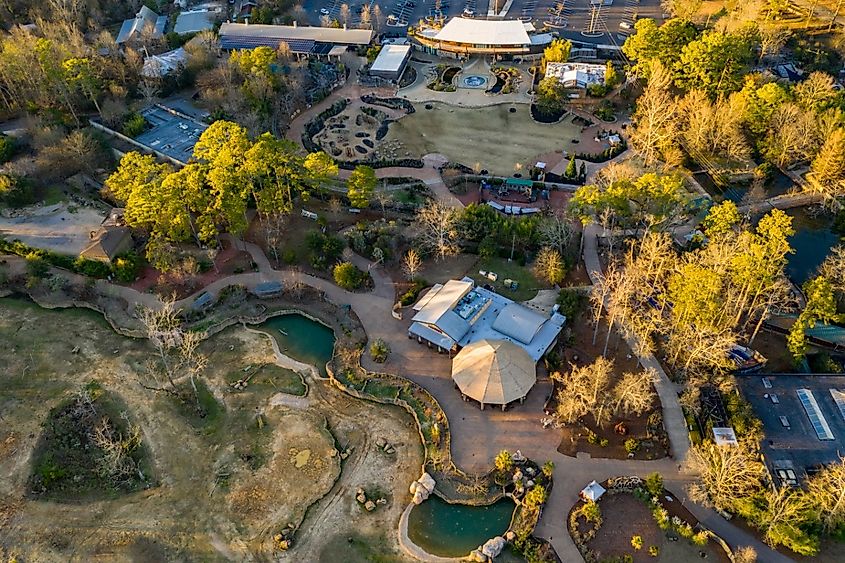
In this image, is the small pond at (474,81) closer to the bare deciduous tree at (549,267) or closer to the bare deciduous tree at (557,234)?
the bare deciduous tree at (557,234)

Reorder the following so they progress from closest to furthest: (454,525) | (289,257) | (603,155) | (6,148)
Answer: (454,525) → (289,257) → (6,148) → (603,155)

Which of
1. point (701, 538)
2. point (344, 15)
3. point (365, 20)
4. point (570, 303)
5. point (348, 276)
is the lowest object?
point (701, 538)

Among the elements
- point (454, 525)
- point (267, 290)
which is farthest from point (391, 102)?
point (454, 525)

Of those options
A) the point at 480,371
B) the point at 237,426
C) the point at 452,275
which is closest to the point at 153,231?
the point at 237,426

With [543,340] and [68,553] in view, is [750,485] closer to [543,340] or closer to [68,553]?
[543,340]

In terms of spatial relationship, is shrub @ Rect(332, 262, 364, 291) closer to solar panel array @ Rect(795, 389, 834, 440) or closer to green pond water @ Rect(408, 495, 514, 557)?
green pond water @ Rect(408, 495, 514, 557)

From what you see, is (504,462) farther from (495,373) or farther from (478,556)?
(495,373)

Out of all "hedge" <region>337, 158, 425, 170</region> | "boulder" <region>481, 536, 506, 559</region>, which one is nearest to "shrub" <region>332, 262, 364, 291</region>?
"hedge" <region>337, 158, 425, 170</region>
